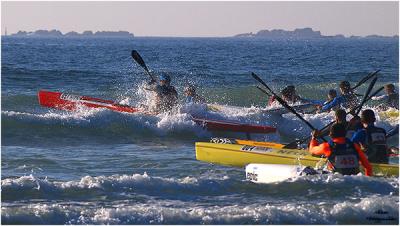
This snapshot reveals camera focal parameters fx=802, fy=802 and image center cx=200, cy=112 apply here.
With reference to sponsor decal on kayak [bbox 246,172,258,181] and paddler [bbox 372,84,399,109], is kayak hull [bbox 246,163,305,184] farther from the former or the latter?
paddler [bbox 372,84,399,109]

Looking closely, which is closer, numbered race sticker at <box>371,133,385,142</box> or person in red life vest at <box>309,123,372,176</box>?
person in red life vest at <box>309,123,372,176</box>

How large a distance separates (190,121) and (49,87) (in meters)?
10.4

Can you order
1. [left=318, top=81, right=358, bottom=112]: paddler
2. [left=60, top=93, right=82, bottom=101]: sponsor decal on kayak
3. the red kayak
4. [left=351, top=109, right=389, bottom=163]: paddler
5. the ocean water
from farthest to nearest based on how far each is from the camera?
[left=60, top=93, right=82, bottom=101]: sponsor decal on kayak < [left=318, top=81, right=358, bottom=112]: paddler < the red kayak < [left=351, top=109, right=389, bottom=163]: paddler < the ocean water

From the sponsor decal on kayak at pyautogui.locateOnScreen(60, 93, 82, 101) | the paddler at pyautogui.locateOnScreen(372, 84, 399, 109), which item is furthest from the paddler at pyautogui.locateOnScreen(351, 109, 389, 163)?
the sponsor decal on kayak at pyautogui.locateOnScreen(60, 93, 82, 101)

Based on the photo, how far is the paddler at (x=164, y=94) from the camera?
14.3 m

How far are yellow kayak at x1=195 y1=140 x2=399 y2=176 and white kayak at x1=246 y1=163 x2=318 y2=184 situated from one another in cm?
49

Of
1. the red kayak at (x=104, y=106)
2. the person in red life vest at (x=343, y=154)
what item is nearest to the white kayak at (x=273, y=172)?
the person in red life vest at (x=343, y=154)

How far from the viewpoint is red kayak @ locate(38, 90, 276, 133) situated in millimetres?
13609

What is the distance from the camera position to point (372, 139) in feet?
30.1

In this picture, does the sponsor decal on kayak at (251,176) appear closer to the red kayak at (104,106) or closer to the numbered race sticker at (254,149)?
the numbered race sticker at (254,149)

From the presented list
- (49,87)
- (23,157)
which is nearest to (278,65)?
(49,87)

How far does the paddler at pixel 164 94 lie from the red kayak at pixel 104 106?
1.59 feet

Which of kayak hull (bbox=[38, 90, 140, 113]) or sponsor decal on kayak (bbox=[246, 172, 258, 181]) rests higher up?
kayak hull (bbox=[38, 90, 140, 113])

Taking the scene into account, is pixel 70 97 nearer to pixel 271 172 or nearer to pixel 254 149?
pixel 254 149
